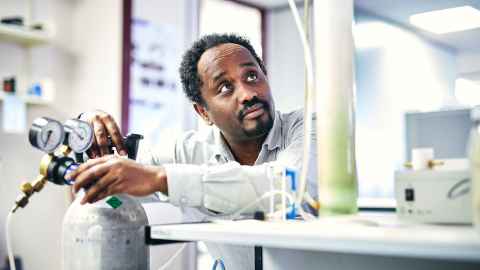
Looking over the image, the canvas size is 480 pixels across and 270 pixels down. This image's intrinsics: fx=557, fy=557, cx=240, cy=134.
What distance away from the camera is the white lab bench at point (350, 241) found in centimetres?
58

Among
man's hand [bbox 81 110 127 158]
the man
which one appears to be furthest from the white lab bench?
man's hand [bbox 81 110 127 158]

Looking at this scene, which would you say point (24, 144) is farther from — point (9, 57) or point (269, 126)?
point (269, 126)

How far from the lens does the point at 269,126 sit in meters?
1.59

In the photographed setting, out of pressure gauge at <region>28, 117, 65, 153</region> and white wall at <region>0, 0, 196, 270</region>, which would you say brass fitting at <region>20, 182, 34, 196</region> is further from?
white wall at <region>0, 0, 196, 270</region>

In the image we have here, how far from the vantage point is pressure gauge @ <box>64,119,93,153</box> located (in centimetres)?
106

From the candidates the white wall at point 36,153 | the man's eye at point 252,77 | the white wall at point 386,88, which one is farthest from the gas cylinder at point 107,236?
the white wall at point 386,88

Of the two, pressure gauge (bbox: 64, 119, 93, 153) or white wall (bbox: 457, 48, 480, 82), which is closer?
pressure gauge (bbox: 64, 119, 93, 153)

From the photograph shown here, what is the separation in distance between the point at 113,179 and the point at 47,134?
180mm

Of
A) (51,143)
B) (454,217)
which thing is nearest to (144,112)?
(51,143)

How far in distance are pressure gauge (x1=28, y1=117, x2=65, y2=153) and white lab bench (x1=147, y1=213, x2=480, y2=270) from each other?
0.26m

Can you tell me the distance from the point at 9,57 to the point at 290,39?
1.96 meters

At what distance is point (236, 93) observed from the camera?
5.36 feet

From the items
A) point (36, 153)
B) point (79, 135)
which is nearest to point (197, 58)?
point (79, 135)

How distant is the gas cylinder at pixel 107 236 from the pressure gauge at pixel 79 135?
11 cm
